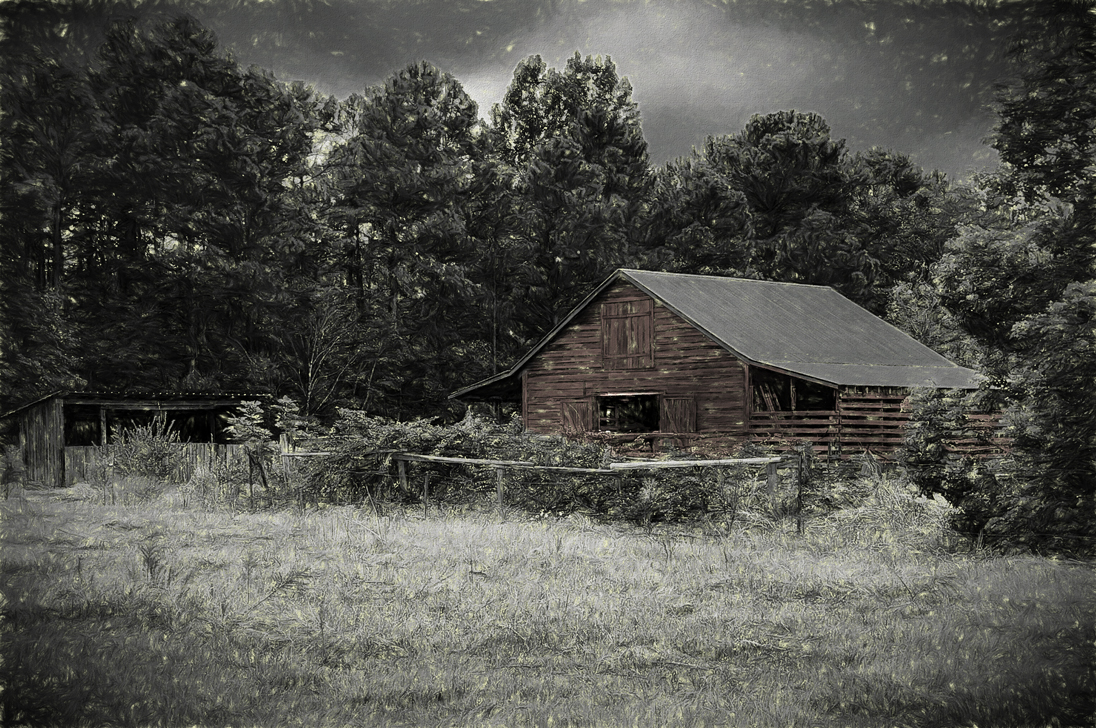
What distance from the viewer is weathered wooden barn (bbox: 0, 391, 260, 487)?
19250mm

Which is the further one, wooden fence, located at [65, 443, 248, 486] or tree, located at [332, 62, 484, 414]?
tree, located at [332, 62, 484, 414]

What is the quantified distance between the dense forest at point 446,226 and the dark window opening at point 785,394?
4.34 meters

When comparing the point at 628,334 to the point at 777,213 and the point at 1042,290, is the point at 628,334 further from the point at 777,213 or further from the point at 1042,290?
the point at 1042,290

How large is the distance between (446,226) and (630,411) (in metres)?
8.98

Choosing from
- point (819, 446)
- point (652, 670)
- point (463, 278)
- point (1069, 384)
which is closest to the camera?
point (652, 670)

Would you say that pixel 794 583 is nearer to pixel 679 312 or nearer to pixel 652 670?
pixel 652 670

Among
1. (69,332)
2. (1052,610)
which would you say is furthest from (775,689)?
(69,332)

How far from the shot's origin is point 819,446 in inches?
883

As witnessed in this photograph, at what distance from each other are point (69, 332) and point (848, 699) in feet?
84.3

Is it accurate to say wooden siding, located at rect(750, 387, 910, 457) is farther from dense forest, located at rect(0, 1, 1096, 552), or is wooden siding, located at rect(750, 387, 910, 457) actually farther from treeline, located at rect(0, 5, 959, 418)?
treeline, located at rect(0, 5, 959, 418)

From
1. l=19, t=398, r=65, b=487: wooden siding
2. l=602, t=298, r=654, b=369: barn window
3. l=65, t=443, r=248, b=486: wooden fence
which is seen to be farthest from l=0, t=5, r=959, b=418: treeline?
l=602, t=298, r=654, b=369: barn window

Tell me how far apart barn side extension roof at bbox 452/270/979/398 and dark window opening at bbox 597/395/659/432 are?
2887mm

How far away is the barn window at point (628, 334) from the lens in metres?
26.3

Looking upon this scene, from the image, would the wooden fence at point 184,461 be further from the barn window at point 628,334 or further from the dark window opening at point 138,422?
the barn window at point 628,334
